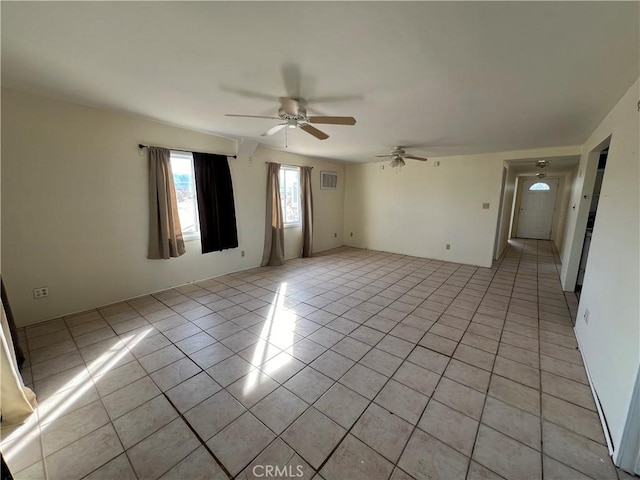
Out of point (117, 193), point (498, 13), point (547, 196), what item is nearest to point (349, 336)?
point (498, 13)

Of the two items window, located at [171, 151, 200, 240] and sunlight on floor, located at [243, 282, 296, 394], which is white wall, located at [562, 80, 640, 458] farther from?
window, located at [171, 151, 200, 240]

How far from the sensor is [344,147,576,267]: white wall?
4906 mm

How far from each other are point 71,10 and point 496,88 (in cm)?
281

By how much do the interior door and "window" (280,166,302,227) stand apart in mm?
7816

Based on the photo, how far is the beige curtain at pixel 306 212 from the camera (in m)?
5.46

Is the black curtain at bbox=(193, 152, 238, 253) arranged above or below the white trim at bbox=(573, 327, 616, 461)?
above

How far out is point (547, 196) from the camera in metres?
7.96

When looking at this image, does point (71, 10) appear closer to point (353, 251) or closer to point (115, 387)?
point (115, 387)

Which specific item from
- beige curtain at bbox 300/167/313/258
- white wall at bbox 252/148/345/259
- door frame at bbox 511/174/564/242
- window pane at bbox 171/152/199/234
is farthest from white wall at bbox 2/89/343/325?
door frame at bbox 511/174/564/242

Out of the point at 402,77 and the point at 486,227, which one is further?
the point at 486,227

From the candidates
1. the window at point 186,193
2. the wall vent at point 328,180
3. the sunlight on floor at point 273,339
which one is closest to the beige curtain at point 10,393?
the sunlight on floor at point 273,339

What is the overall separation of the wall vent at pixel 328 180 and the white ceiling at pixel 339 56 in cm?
337

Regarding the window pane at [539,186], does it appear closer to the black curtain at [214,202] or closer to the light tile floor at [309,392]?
the light tile floor at [309,392]

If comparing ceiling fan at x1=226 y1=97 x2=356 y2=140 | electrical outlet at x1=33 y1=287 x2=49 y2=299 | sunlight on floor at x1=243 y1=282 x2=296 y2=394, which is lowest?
sunlight on floor at x1=243 y1=282 x2=296 y2=394
